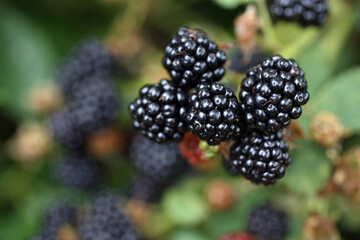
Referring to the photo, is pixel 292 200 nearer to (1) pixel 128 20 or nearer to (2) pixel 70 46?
(1) pixel 128 20

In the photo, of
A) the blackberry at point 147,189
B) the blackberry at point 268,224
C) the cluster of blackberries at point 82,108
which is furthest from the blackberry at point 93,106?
the blackberry at point 268,224

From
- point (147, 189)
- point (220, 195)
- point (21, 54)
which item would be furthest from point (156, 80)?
point (21, 54)

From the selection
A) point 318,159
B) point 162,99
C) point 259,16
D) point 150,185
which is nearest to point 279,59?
point 162,99

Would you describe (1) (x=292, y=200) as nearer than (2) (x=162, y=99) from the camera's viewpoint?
No

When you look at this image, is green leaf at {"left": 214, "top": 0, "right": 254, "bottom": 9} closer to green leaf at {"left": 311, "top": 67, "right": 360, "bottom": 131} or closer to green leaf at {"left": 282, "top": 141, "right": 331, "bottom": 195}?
green leaf at {"left": 311, "top": 67, "right": 360, "bottom": 131}

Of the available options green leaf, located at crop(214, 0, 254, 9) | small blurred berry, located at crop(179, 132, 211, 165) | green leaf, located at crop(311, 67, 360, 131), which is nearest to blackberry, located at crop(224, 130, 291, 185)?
small blurred berry, located at crop(179, 132, 211, 165)

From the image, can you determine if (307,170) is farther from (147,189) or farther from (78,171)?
(78,171)

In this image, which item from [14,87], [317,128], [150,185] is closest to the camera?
[317,128]
